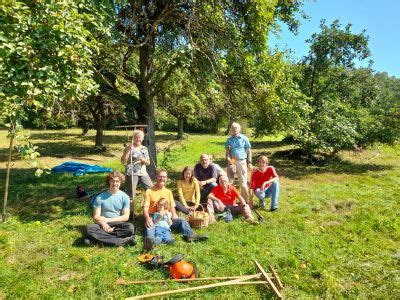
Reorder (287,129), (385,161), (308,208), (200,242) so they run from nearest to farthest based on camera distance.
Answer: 1. (200,242)
2. (308,208)
3. (287,129)
4. (385,161)

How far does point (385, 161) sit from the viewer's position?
55.5 ft

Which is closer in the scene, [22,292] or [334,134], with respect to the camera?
[22,292]

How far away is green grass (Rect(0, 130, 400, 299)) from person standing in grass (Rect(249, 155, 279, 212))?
0.40m

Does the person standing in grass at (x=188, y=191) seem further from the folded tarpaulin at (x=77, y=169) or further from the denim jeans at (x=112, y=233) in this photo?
the folded tarpaulin at (x=77, y=169)

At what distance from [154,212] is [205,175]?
1.89 metres

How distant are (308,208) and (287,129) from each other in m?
3.25

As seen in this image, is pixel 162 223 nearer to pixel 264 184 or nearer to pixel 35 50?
pixel 264 184

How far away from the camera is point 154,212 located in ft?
24.3

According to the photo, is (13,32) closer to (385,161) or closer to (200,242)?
(200,242)

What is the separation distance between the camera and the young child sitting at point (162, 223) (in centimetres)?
666

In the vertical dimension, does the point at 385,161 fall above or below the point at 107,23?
below

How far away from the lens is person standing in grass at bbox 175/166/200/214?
811cm

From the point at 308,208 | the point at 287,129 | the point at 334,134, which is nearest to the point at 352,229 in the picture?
the point at 308,208

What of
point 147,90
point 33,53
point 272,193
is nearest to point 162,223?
point 272,193
